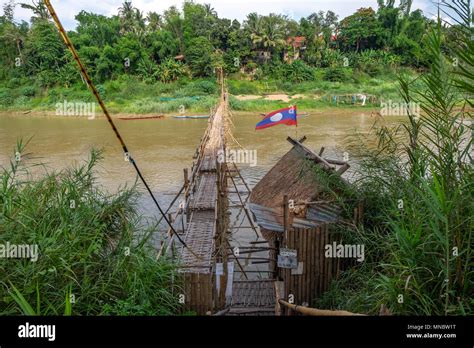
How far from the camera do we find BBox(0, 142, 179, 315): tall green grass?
2725 millimetres

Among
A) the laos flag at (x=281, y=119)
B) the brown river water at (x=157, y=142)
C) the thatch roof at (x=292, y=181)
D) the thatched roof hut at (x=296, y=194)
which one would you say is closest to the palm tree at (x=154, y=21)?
the brown river water at (x=157, y=142)

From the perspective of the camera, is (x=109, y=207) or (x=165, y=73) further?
(x=165, y=73)

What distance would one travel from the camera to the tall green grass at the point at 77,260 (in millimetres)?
2725

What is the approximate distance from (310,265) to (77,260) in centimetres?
→ 285

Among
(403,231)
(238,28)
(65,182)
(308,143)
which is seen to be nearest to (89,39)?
(238,28)

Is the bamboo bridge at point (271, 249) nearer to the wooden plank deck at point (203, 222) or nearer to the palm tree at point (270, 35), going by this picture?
the wooden plank deck at point (203, 222)

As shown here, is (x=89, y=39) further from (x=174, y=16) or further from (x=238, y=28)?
(x=238, y=28)

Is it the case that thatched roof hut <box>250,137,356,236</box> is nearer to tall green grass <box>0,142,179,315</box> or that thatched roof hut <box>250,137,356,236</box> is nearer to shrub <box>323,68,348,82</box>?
tall green grass <box>0,142,179,315</box>

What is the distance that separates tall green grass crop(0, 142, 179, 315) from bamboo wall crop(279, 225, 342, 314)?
1574 millimetres

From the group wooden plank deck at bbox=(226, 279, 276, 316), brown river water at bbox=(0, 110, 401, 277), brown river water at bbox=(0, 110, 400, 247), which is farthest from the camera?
brown river water at bbox=(0, 110, 400, 247)

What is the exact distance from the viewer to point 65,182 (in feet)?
12.7

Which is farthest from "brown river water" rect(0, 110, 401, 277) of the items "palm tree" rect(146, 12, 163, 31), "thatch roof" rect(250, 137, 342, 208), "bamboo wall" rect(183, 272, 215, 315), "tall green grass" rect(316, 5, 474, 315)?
"palm tree" rect(146, 12, 163, 31)

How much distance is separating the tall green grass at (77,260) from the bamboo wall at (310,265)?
1.57m
